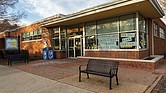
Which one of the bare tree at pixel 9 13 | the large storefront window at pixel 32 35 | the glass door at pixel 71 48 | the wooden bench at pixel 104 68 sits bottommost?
the wooden bench at pixel 104 68

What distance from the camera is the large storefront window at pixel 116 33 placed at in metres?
10.6

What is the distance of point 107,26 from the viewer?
1212 cm

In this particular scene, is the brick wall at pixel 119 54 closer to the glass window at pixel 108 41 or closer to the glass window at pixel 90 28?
the glass window at pixel 108 41

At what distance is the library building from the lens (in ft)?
32.1

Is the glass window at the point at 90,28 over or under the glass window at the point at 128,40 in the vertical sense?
over

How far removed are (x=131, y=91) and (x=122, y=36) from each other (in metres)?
6.53

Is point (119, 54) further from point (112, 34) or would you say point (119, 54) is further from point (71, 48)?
point (71, 48)

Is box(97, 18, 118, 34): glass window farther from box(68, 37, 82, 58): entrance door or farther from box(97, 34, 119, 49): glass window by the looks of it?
box(68, 37, 82, 58): entrance door

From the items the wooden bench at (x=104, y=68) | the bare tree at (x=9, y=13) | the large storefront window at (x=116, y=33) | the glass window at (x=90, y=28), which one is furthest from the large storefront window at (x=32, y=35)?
the wooden bench at (x=104, y=68)

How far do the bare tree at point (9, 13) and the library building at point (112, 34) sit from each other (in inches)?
119

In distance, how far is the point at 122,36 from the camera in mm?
11141

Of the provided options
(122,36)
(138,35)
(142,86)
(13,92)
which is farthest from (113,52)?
(13,92)

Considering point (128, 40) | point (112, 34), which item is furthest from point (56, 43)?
point (128, 40)

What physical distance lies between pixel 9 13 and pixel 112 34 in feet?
39.8
